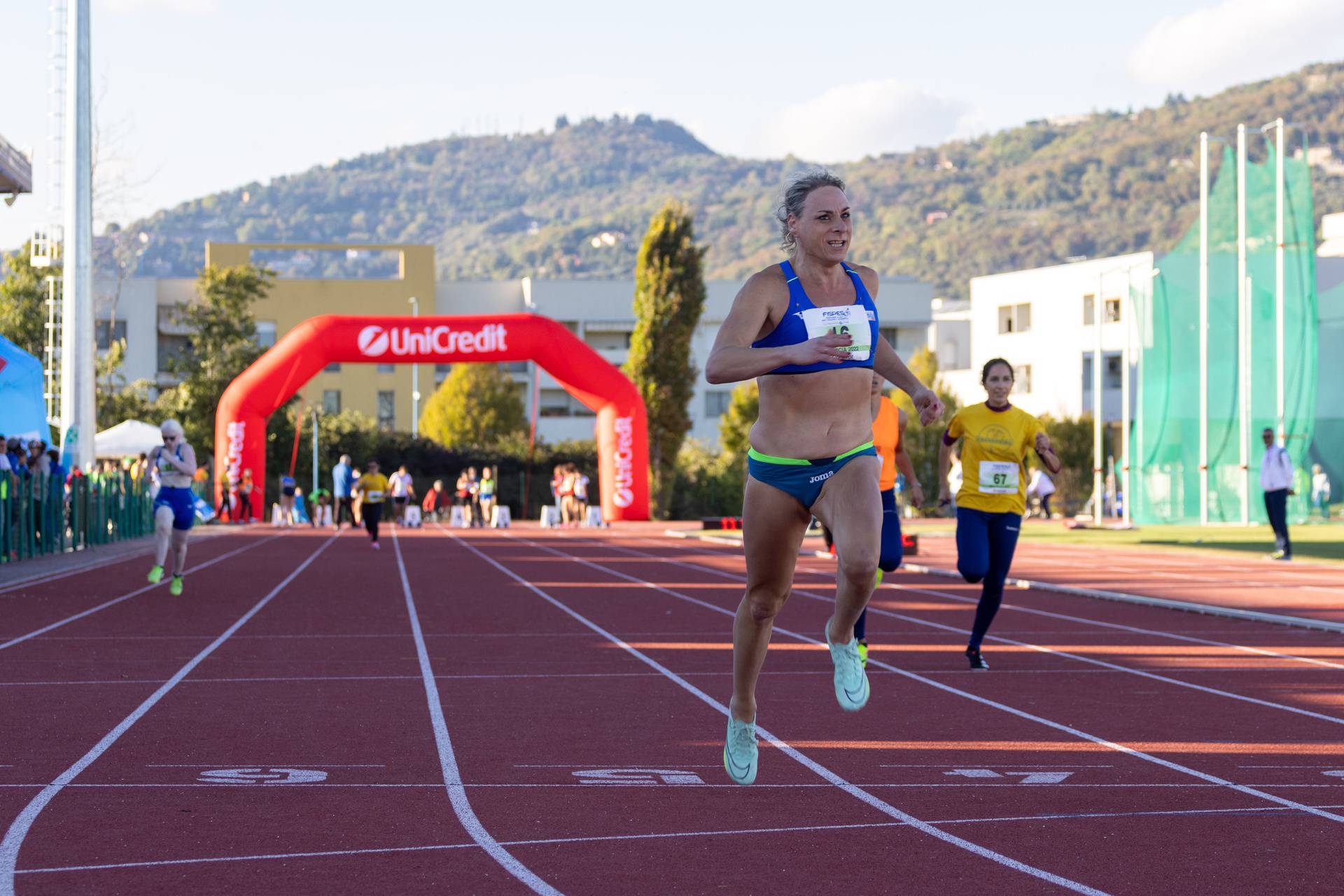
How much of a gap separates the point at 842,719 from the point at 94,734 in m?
3.47

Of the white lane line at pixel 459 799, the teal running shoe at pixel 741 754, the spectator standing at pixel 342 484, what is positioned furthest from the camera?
the spectator standing at pixel 342 484

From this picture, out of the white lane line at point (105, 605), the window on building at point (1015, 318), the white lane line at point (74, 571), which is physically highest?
the window on building at point (1015, 318)

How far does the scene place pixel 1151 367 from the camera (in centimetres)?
3709

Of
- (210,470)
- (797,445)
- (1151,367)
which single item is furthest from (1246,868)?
(210,470)

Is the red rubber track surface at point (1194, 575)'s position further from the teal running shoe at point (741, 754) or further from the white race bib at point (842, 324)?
the white race bib at point (842, 324)

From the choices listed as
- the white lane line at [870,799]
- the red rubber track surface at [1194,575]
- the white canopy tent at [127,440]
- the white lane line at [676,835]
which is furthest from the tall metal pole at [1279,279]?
the white lane line at [676,835]

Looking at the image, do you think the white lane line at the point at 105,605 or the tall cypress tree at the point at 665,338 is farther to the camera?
the tall cypress tree at the point at 665,338

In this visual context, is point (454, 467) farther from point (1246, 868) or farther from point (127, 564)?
point (1246, 868)

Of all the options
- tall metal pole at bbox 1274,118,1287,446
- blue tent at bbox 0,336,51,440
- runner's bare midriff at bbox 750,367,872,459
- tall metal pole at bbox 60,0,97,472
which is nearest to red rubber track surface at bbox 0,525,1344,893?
runner's bare midriff at bbox 750,367,872,459

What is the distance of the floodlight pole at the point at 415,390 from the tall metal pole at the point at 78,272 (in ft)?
170

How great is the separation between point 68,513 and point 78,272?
14.9ft

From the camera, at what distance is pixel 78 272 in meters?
28.2

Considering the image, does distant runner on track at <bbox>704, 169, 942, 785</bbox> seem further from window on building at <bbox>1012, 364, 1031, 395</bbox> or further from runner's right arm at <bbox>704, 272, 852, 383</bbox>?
window on building at <bbox>1012, 364, 1031, 395</bbox>

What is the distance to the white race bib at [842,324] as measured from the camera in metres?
5.51
